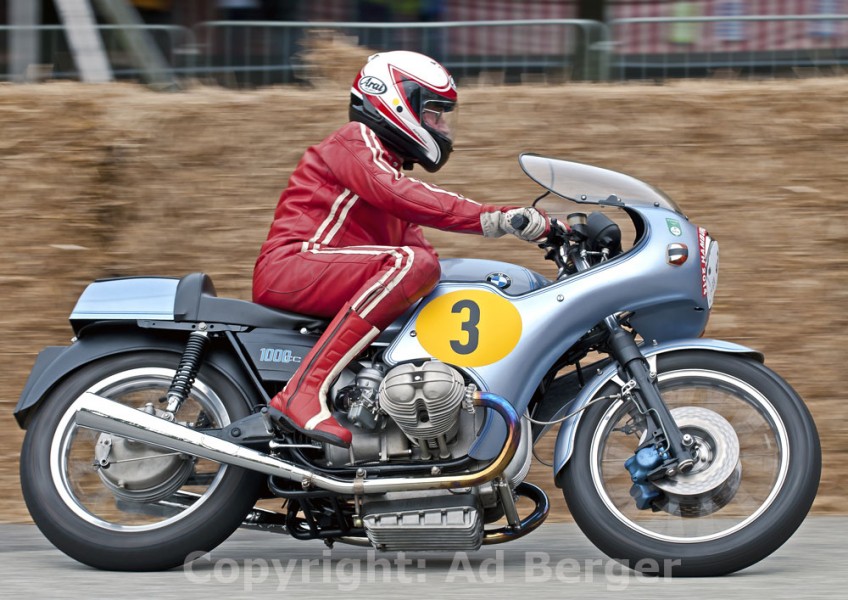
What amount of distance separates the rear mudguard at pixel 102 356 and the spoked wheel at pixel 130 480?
0.03m

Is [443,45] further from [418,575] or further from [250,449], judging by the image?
[418,575]

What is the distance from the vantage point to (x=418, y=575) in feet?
17.1

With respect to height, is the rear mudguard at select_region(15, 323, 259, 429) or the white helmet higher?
the white helmet

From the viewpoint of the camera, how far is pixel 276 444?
5.21 m

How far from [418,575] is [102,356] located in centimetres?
141

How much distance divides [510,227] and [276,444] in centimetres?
113

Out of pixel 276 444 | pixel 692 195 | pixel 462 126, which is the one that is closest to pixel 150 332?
pixel 276 444

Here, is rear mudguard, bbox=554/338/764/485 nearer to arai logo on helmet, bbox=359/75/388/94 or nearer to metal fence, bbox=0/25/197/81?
arai logo on helmet, bbox=359/75/388/94

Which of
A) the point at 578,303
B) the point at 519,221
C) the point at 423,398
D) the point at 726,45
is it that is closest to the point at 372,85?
the point at 519,221

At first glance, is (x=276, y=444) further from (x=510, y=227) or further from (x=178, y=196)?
→ (x=178, y=196)

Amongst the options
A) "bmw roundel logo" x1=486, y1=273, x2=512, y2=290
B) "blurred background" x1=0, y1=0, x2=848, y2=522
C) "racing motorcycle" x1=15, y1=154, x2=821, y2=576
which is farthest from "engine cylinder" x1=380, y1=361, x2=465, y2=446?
"blurred background" x1=0, y1=0, x2=848, y2=522

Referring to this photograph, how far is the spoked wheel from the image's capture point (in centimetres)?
527

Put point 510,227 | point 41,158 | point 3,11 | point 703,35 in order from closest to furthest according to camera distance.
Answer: point 510,227, point 41,158, point 703,35, point 3,11

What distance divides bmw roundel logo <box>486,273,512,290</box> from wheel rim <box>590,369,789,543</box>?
1.90ft
